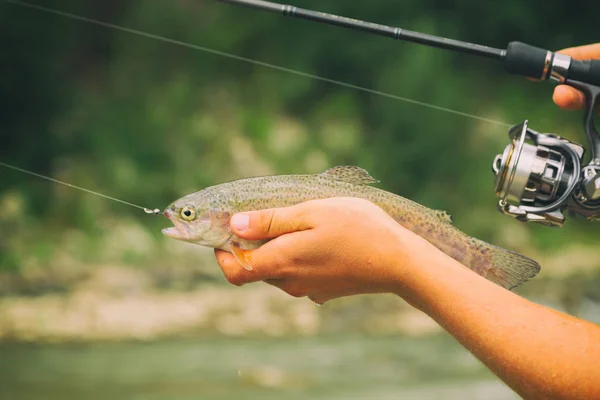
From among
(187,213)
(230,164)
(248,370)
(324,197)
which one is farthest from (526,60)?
(230,164)

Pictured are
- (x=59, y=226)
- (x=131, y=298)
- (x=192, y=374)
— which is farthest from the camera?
(x=59, y=226)

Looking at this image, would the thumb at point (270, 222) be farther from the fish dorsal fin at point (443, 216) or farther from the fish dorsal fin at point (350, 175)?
the fish dorsal fin at point (443, 216)

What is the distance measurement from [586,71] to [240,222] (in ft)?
2.25

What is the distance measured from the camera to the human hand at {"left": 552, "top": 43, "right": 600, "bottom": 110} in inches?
58.3

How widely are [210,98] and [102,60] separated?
0.87m

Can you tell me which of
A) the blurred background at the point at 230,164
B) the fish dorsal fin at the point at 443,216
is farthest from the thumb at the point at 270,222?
the blurred background at the point at 230,164

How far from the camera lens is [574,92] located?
1.48m

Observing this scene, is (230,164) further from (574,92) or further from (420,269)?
(420,269)

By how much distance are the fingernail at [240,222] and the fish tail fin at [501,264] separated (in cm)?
42

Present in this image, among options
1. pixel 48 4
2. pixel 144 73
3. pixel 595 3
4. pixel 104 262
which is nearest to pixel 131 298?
pixel 104 262

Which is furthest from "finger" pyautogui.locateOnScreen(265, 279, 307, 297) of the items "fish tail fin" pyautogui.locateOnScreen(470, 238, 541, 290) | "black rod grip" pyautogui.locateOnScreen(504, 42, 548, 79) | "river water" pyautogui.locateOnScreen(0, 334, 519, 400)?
"river water" pyautogui.locateOnScreen(0, 334, 519, 400)

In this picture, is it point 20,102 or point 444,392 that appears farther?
point 20,102

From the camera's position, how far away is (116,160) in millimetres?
4758

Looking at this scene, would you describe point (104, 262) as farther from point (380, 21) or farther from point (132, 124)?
point (380, 21)
